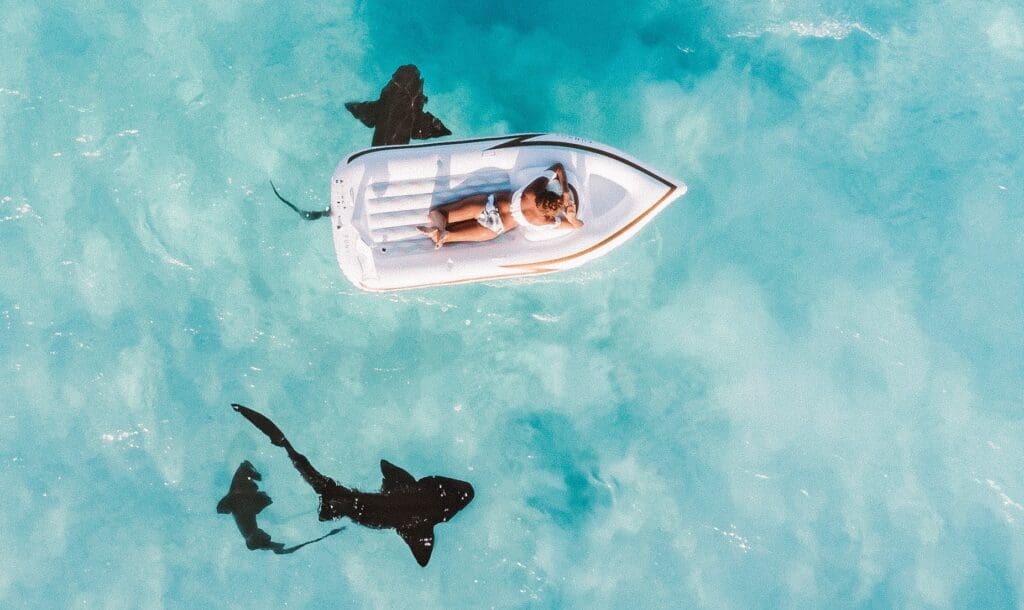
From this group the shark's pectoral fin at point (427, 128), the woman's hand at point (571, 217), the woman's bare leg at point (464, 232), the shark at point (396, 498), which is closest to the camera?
the woman's hand at point (571, 217)

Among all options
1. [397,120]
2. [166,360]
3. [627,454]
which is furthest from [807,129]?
[166,360]

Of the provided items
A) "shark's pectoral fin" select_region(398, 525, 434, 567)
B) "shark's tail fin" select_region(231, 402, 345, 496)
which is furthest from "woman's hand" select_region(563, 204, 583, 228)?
"shark's tail fin" select_region(231, 402, 345, 496)

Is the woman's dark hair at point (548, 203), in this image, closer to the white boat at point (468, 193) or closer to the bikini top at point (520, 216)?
the bikini top at point (520, 216)

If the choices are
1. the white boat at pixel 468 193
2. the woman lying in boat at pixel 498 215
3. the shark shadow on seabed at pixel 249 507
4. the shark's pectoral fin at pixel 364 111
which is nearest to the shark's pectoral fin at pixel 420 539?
the shark shadow on seabed at pixel 249 507

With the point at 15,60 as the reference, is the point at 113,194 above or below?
below

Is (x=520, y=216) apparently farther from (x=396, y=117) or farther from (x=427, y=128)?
(x=396, y=117)

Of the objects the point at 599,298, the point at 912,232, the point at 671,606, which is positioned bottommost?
the point at 671,606

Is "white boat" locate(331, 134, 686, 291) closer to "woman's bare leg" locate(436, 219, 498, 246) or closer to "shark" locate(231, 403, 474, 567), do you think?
"woman's bare leg" locate(436, 219, 498, 246)

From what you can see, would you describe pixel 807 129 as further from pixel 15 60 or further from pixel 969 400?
pixel 15 60
